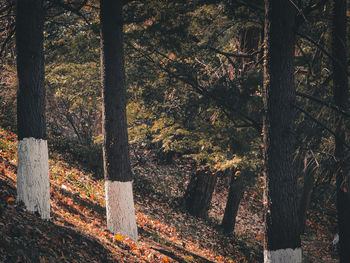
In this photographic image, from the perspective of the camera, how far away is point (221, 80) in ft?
30.4

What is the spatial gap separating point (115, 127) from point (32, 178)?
1947 millimetres

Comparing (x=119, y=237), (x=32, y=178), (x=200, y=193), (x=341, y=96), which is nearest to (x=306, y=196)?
(x=200, y=193)

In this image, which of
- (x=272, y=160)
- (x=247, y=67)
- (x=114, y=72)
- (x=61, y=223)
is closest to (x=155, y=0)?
(x=114, y=72)

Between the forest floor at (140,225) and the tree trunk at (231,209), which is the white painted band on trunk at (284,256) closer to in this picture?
the forest floor at (140,225)

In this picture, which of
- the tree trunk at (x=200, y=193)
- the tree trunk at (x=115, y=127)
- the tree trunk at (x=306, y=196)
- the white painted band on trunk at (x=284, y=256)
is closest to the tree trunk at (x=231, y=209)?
the tree trunk at (x=200, y=193)

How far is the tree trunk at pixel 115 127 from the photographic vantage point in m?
7.50

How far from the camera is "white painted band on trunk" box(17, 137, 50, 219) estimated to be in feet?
20.8

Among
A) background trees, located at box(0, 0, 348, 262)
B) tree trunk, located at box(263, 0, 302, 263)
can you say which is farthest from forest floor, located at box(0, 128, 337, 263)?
tree trunk, located at box(263, 0, 302, 263)

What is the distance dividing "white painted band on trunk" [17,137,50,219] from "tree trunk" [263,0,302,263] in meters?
4.00

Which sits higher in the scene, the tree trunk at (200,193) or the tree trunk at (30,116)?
the tree trunk at (30,116)

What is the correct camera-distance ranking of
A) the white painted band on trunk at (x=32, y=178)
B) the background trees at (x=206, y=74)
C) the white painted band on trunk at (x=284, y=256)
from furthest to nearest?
1. the background trees at (x=206, y=74)
2. the white painted band on trunk at (x=32, y=178)
3. the white painted band on trunk at (x=284, y=256)

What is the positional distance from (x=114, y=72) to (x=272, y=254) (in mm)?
4714

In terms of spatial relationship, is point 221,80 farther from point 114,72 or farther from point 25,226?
point 25,226

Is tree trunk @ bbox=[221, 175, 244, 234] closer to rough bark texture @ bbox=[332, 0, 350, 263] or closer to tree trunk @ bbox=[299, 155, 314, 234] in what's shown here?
tree trunk @ bbox=[299, 155, 314, 234]
